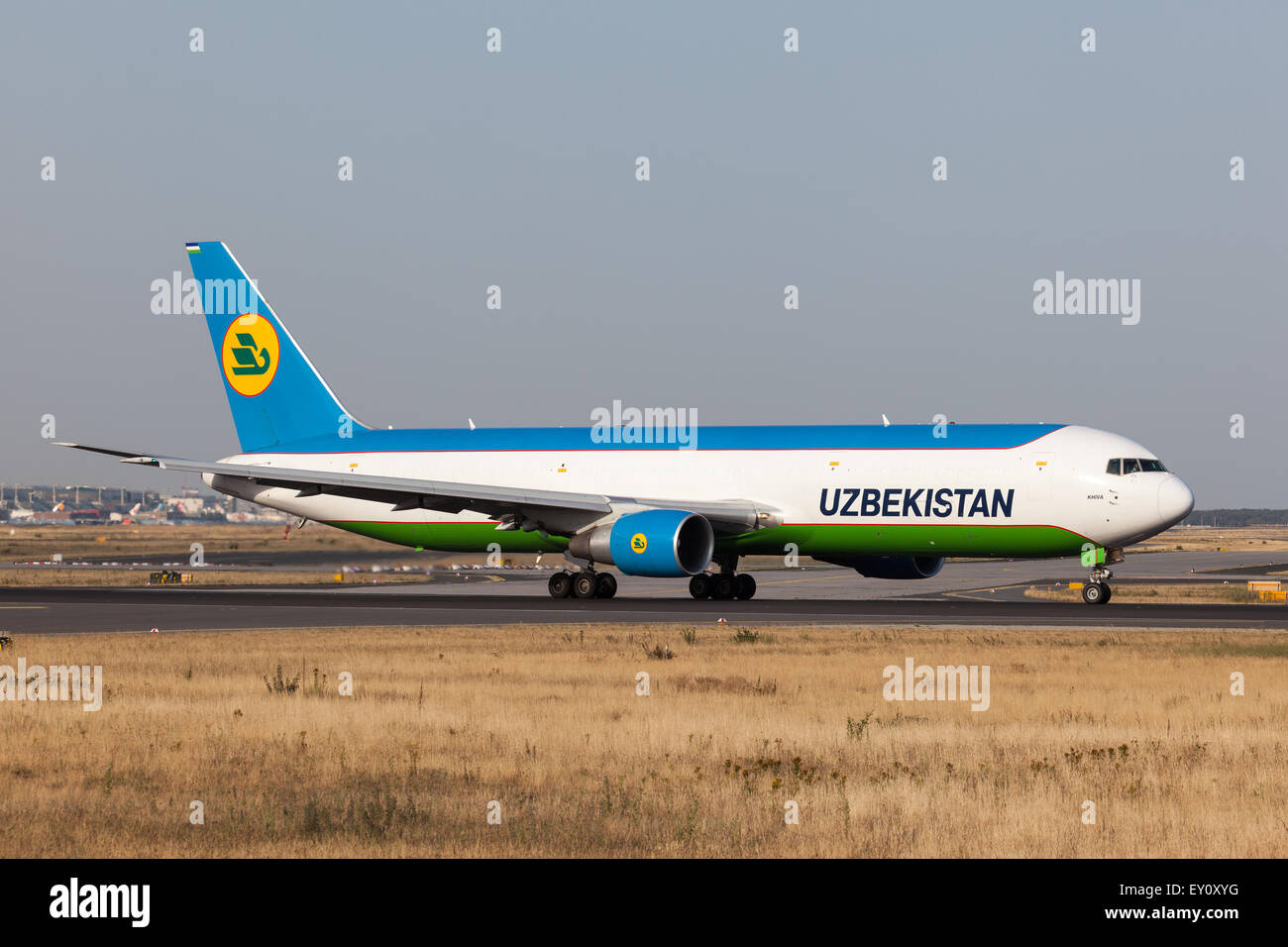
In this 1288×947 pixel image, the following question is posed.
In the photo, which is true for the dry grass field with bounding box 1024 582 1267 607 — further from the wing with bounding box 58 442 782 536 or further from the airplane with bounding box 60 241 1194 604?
the wing with bounding box 58 442 782 536

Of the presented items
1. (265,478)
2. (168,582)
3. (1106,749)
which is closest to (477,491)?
(265,478)

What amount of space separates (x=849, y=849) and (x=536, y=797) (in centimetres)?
315

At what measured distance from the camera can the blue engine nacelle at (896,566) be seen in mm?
42688

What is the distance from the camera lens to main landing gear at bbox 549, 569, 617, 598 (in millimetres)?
41781

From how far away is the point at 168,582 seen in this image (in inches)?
2114

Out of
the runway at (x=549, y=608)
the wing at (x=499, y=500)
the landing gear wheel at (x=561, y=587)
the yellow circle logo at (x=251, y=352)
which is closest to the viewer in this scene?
the runway at (x=549, y=608)

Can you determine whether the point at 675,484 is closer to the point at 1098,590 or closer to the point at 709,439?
the point at 709,439

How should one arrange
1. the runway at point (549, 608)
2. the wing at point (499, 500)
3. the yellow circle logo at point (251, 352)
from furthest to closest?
the yellow circle logo at point (251, 352) < the wing at point (499, 500) < the runway at point (549, 608)

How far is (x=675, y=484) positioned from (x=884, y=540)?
670 centimetres

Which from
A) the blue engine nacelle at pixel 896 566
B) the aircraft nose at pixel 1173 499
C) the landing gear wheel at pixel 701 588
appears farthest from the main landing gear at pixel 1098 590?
the landing gear wheel at pixel 701 588

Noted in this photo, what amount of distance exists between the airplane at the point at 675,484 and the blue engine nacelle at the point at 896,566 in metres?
0.07

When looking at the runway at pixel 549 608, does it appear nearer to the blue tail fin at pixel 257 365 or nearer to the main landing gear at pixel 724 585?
the main landing gear at pixel 724 585

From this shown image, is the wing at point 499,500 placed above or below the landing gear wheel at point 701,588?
above
